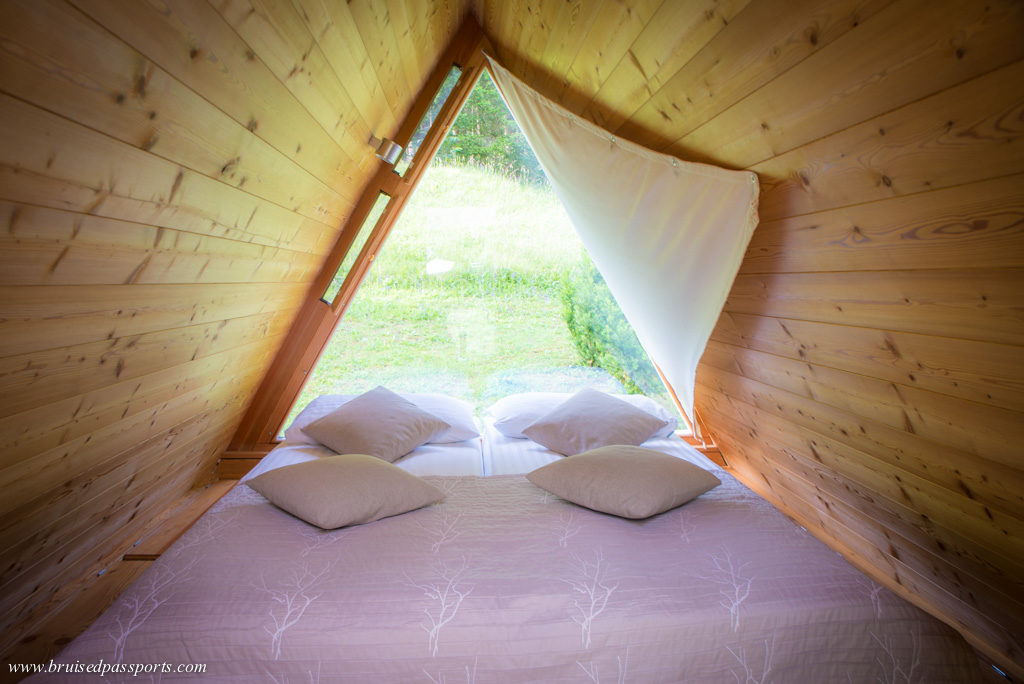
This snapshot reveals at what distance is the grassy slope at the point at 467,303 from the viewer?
9.59 ft

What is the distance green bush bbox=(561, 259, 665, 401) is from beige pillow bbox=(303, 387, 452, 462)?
3.41 feet

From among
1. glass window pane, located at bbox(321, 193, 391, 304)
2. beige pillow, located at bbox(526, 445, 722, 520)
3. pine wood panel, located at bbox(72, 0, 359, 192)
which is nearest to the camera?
pine wood panel, located at bbox(72, 0, 359, 192)

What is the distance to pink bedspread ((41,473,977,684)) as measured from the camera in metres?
1.23

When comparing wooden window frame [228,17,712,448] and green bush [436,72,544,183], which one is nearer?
wooden window frame [228,17,712,448]

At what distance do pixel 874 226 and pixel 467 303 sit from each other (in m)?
2.18

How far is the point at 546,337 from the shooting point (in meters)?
3.17

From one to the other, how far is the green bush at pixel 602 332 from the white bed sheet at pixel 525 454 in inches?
21.1

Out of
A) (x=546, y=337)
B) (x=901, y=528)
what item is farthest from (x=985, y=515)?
(x=546, y=337)

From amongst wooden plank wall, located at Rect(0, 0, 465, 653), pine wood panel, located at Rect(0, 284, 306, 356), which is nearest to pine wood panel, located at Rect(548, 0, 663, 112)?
wooden plank wall, located at Rect(0, 0, 465, 653)

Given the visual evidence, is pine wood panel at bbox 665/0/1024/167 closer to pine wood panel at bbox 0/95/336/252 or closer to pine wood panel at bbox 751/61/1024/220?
pine wood panel at bbox 751/61/1024/220

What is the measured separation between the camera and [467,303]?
10.1 ft

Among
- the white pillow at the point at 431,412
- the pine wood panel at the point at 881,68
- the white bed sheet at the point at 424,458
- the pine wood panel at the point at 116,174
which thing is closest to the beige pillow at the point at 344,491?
the white bed sheet at the point at 424,458

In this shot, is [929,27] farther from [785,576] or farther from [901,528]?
[901,528]

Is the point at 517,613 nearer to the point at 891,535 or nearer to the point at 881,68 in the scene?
the point at 881,68
